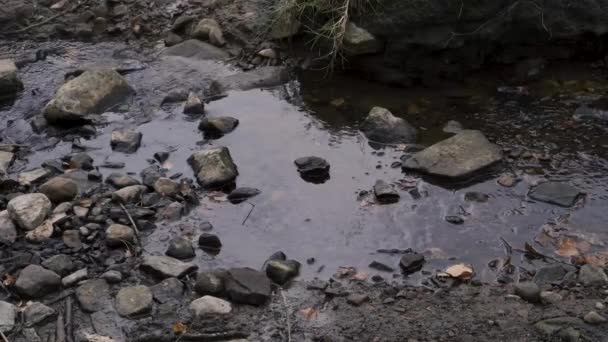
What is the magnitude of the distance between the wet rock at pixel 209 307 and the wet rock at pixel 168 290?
12 centimetres

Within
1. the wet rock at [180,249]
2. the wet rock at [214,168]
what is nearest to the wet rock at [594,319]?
the wet rock at [180,249]

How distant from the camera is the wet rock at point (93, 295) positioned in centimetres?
344

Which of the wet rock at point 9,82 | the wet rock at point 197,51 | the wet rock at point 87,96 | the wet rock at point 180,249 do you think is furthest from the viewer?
the wet rock at point 197,51

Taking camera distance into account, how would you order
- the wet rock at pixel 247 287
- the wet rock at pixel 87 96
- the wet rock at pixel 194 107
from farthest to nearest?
the wet rock at pixel 194 107 < the wet rock at pixel 87 96 < the wet rock at pixel 247 287

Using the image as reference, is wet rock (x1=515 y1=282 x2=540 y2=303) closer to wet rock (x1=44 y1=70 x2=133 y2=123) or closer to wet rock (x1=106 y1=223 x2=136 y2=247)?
wet rock (x1=106 y1=223 x2=136 y2=247)

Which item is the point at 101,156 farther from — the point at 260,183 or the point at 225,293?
the point at 225,293

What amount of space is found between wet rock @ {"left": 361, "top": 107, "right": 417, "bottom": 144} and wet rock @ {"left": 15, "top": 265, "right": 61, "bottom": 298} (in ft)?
7.15

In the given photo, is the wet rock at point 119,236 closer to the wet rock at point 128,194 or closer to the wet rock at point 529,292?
the wet rock at point 128,194

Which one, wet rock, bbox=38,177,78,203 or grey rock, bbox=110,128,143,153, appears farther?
grey rock, bbox=110,128,143,153

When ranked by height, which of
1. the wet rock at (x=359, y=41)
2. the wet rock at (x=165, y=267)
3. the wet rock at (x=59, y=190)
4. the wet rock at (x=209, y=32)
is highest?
the wet rock at (x=359, y=41)

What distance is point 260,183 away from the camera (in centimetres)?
439

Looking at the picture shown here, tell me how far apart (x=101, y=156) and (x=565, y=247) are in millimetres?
2806

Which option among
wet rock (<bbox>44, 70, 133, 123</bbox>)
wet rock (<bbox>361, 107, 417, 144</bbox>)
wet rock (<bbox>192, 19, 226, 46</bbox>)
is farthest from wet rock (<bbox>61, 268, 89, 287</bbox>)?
wet rock (<bbox>192, 19, 226, 46</bbox>)

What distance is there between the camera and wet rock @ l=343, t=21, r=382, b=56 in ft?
17.4
